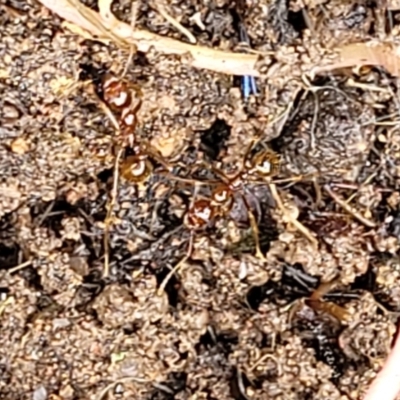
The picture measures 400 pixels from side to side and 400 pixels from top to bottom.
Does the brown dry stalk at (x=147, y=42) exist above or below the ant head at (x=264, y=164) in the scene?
above

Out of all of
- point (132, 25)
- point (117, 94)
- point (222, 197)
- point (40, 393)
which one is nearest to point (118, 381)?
point (40, 393)

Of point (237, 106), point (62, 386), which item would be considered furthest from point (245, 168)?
point (62, 386)

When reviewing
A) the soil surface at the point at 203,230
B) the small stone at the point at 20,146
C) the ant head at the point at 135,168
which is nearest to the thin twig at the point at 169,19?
the soil surface at the point at 203,230

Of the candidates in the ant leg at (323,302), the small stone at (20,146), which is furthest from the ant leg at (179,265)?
the small stone at (20,146)

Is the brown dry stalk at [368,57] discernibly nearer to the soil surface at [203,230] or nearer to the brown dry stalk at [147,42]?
the soil surface at [203,230]

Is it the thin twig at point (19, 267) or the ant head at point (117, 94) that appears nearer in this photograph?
the ant head at point (117, 94)

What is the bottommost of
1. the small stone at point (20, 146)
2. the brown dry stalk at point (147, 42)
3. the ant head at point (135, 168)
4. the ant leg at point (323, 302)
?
the ant leg at point (323, 302)

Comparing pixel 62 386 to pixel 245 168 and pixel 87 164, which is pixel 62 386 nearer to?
pixel 87 164
